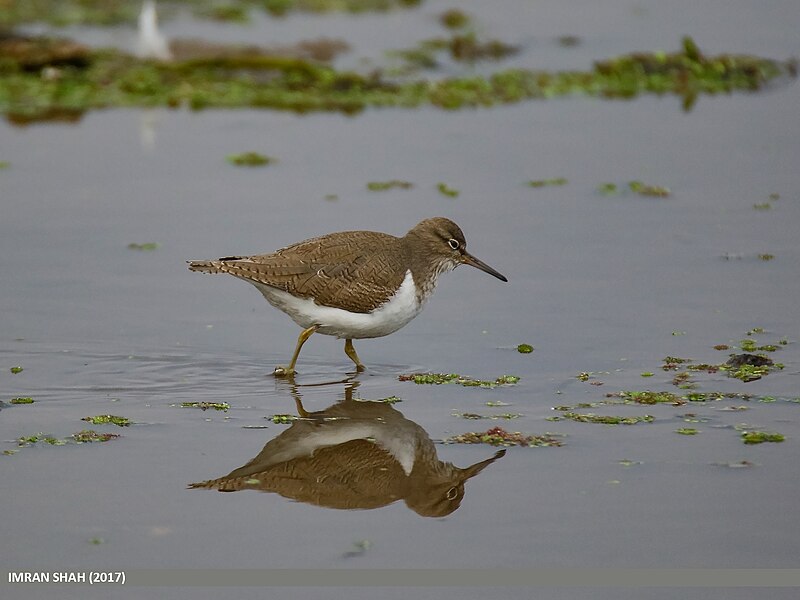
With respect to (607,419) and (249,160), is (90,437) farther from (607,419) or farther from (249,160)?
(249,160)

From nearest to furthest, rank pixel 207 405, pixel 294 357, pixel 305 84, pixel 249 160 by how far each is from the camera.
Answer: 1. pixel 207 405
2. pixel 294 357
3. pixel 249 160
4. pixel 305 84

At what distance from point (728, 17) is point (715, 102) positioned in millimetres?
6128

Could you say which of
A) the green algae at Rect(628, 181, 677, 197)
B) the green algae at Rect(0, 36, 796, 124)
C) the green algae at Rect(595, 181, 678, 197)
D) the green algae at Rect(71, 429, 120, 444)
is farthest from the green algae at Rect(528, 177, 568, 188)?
the green algae at Rect(71, 429, 120, 444)

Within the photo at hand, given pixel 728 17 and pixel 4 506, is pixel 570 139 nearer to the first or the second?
pixel 728 17

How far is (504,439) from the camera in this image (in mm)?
8289

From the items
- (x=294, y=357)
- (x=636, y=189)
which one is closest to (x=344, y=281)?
(x=294, y=357)

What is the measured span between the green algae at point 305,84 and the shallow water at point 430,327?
45 centimetres

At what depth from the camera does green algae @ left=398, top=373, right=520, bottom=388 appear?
9.44 meters

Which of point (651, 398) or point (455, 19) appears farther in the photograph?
point (455, 19)

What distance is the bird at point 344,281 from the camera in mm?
9961

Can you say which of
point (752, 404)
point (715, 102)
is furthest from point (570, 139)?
point (752, 404)

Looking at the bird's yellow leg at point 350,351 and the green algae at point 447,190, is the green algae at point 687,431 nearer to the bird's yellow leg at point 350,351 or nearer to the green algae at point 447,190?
the bird's yellow leg at point 350,351

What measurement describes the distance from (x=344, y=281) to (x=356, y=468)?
7.73ft

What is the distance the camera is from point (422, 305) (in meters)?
10.3
